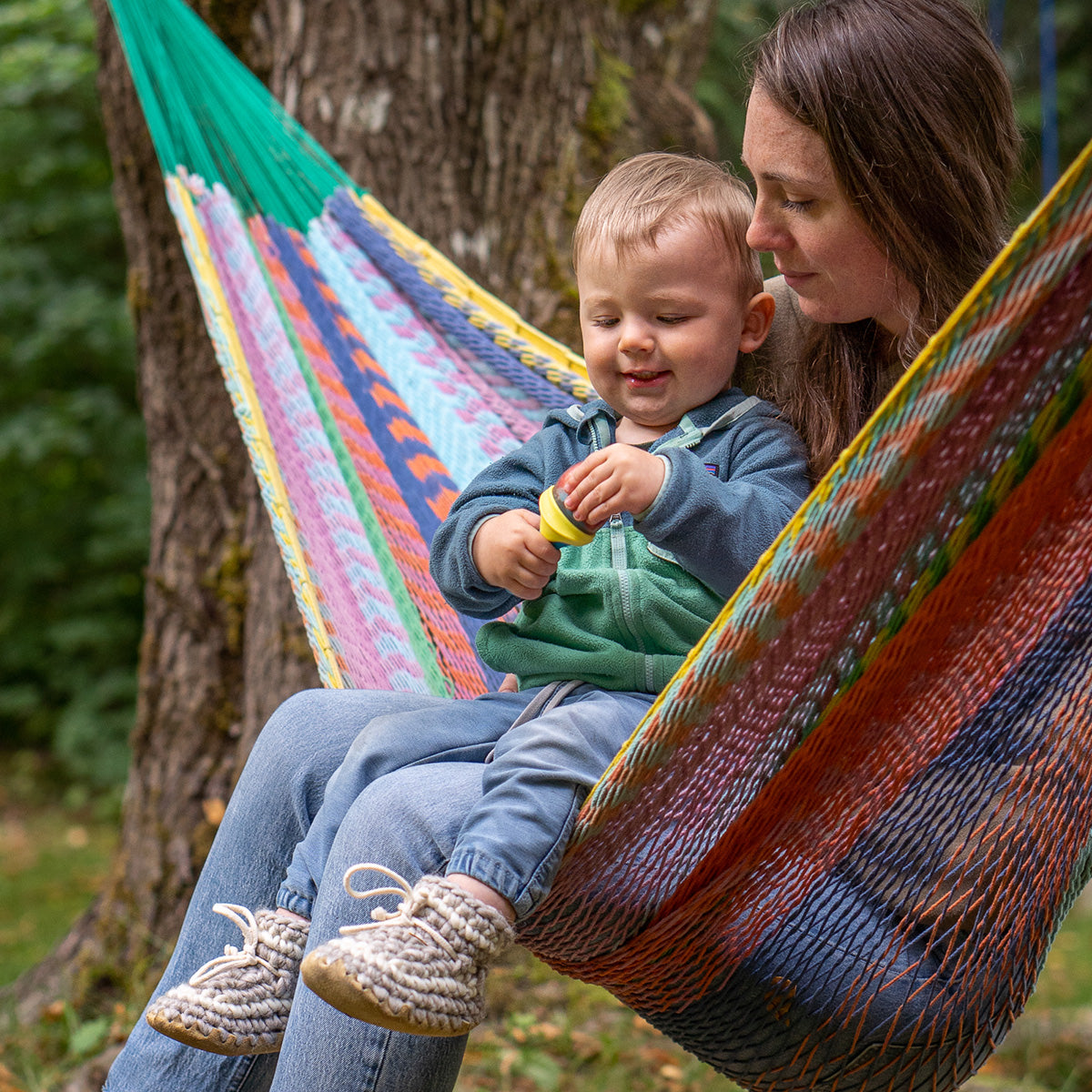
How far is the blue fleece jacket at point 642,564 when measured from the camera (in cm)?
117

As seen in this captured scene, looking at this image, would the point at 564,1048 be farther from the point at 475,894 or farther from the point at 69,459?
the point at 69,459

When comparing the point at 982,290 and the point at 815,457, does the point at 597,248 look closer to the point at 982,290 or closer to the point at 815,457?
the point at 815,457

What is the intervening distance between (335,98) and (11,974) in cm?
220

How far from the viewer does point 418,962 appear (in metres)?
0.95

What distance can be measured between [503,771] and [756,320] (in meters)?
0.56

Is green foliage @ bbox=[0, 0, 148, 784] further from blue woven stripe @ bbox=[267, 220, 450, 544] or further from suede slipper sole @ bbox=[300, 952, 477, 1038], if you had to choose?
suede slipper sole @ bbox=[300, 952, 477, 1038]

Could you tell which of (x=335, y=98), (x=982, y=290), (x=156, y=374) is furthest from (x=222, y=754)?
(x=982, y=290)

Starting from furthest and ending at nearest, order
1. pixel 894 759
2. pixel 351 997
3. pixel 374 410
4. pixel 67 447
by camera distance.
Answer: pixel 67 447, pixel 374 410, pixel 894 759, pixel 351 997

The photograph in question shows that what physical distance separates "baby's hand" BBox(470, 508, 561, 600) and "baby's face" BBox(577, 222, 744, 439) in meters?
0.19

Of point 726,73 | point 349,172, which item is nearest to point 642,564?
point 349,172

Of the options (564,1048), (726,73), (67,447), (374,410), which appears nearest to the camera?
(374,410)

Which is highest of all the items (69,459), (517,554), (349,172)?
(349,172)

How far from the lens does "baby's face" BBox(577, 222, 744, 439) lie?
4.18 ft

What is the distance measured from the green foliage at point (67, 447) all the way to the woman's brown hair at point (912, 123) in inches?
157
